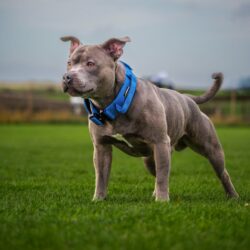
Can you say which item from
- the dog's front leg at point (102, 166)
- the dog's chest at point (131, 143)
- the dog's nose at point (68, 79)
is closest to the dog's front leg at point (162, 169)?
the dog's chest at point (131, 143)

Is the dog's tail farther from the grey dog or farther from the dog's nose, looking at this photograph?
the dog's nose

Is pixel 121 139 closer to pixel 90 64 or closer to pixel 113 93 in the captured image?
pixel 113 93

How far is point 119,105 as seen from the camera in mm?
6270

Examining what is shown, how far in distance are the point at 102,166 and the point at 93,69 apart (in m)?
1.38

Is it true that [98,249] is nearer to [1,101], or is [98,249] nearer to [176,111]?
[176,111]

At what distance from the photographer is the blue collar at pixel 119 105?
6.27 m

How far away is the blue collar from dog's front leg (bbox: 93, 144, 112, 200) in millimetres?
452

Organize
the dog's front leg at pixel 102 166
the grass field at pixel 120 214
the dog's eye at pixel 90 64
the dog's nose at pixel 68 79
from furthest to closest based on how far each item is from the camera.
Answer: the dog's front leg at pixel 102 166, the dog's eye at pixel 90 64, the dog's nose at pixel 68 79, the grass field at pixel 120 214

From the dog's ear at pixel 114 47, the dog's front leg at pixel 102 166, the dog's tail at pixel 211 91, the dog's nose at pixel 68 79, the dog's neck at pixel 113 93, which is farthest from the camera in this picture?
the dog's tail at pixel 211 91

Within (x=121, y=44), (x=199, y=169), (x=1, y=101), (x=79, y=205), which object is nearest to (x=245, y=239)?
(x=79, y=205)

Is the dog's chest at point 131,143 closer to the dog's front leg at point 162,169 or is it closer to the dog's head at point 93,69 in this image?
the dog's front leg at point 162,169

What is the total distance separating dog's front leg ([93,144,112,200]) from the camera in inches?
269

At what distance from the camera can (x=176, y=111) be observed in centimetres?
707

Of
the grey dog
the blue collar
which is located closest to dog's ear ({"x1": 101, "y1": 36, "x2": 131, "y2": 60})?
the grey dog
